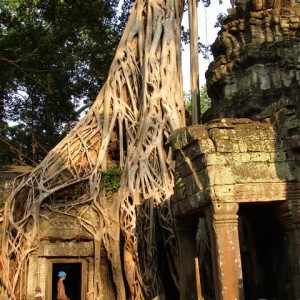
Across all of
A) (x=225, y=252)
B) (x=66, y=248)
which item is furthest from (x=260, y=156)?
(x=66, y=248)

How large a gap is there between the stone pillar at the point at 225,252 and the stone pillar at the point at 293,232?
64cm

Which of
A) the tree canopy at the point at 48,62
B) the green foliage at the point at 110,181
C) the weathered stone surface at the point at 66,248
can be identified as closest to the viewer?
the weathered stone surface at the point at 66,248

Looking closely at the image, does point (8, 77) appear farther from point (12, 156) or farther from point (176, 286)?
point (176, 286)

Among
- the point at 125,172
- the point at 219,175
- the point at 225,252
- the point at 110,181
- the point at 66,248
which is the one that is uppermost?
the point at 125,172

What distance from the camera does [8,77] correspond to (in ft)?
40.5

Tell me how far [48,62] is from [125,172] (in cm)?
479

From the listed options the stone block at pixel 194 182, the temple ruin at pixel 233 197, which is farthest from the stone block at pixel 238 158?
the stone block at pixel 194 182

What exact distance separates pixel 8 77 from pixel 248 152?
8.55m

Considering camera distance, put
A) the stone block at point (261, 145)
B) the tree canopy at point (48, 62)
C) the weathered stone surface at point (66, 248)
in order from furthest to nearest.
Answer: the tree canopy at point (48, 62) → the weathered stone surface at point (66, 248) → the stone block at point (261, 145)

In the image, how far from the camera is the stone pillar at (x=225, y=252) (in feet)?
16.6

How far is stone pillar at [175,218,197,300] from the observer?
6.29 m

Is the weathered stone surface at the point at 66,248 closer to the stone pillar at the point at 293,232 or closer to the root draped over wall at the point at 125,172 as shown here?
the root draped over wall at the point at 125,172

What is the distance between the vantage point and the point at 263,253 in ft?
21.9

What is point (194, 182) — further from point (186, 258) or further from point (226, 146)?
point (186, 258)
